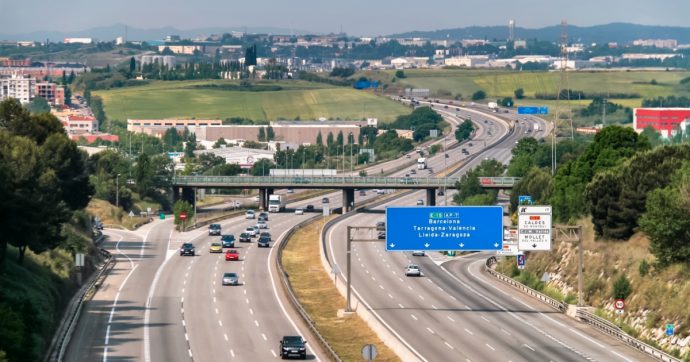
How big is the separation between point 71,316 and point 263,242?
55.8m

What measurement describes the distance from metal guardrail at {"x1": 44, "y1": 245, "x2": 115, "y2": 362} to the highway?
1716 centimetres

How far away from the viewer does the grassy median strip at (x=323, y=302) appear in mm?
82438

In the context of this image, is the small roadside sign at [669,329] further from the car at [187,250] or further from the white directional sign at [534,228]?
the car at [187,250]

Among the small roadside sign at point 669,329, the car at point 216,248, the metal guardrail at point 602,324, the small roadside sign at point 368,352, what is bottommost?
the car at point 216,248

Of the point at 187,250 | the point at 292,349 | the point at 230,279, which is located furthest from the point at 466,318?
the point at 187,250

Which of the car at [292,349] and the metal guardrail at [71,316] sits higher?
the car at [292,349]

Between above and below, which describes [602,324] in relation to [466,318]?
above

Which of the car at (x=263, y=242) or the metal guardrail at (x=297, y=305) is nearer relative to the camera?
the metal guardrail at (x=297, y=305)

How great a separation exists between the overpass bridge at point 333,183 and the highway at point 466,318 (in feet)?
176

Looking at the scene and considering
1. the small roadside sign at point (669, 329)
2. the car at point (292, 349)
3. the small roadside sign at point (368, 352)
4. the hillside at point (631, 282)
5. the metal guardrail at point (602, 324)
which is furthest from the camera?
the hillside at point (631, 282)

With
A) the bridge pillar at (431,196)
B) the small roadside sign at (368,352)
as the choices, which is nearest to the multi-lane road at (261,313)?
the small roadside sign at (368,352)

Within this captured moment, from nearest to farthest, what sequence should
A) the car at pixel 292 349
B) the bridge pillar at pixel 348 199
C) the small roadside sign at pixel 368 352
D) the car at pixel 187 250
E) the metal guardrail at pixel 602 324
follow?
the small roadside sign at pixel 368 352, the car at pixel 292 349, the metal guardrail at pixel 602 324, the car at pixel 187 250, the bridge pillar at pixel 348 199

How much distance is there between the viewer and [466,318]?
3642 inches

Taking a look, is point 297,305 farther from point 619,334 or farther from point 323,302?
point 619,334
